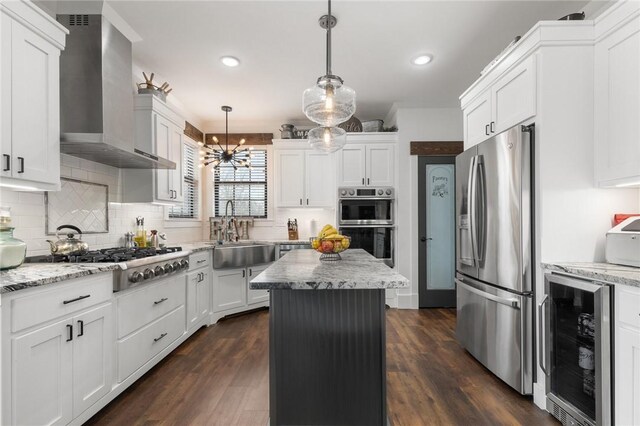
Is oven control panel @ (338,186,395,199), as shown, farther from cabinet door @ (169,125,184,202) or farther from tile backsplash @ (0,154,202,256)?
tile backsplash @ (0,154,202,256)

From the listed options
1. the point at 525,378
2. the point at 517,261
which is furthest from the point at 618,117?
the point at 525,378

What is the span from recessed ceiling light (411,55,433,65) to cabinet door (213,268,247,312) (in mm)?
3168

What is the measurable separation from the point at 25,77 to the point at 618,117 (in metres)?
3.51

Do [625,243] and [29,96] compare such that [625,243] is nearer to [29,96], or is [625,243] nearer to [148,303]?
[148,303]

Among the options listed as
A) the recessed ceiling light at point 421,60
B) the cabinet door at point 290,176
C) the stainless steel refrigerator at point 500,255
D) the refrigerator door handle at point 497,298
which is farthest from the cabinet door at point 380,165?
the refrigerator door handle at point 497,298

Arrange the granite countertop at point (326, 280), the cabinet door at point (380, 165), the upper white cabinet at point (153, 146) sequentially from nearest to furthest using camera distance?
the granite countertop at point (326, 280)
the upper white cabinet at point (153, 146)
the cabinet door at point (380, 165)

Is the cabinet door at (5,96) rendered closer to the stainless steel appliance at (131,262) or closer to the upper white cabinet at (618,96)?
the stainless steel appliance at (131,262)

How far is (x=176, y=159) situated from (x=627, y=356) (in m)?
3.98

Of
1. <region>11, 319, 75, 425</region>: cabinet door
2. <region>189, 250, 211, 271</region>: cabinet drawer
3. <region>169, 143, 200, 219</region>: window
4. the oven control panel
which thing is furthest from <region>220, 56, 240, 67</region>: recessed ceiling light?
<region>11, 319, 75, 425</region>: cabinet door

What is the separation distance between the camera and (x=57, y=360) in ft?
5.49

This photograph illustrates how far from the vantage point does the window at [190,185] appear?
458cm

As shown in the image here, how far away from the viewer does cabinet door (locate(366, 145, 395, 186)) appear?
4605mm

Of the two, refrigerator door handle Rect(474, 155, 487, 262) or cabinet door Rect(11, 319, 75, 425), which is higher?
refrigerator door handle Rect(474, 155, 487, 262)

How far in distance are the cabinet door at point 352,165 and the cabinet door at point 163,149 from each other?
2244 millimetres
